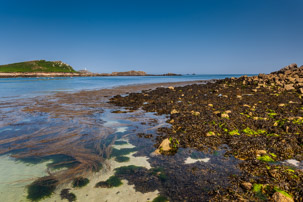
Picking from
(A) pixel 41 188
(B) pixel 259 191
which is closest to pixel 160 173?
(B) pixel 259 191

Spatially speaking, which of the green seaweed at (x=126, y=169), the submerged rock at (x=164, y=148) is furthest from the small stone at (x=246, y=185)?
the green seaweed at (x=126, y=169)

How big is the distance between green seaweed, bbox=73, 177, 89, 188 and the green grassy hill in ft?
498

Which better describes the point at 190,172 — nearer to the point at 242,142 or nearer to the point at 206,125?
the point at 242,142

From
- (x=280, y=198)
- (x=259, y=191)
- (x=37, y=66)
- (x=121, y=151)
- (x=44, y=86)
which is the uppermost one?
(x=37, y=66)

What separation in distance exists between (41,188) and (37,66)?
169 meters

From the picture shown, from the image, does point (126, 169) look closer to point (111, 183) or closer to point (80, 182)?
point (111, 183)

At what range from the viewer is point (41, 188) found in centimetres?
380

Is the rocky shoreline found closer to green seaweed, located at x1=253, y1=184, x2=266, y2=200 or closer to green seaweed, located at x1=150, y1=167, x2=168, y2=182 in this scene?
green seaweed, located at x1=253, y1=184, x2=266, y2=200

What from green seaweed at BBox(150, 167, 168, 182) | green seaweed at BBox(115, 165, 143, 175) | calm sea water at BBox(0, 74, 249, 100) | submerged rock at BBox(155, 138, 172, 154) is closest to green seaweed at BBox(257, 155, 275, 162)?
submerged rock at BBox(155, 138, 172, 154)

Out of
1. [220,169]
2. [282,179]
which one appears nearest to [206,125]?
[220,169]

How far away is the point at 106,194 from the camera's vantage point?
12.1 ft

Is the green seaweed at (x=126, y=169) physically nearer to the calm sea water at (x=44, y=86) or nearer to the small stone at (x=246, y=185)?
the small stone at (x=246, y=185)

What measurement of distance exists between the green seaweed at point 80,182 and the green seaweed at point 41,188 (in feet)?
1.45

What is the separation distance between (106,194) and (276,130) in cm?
730
